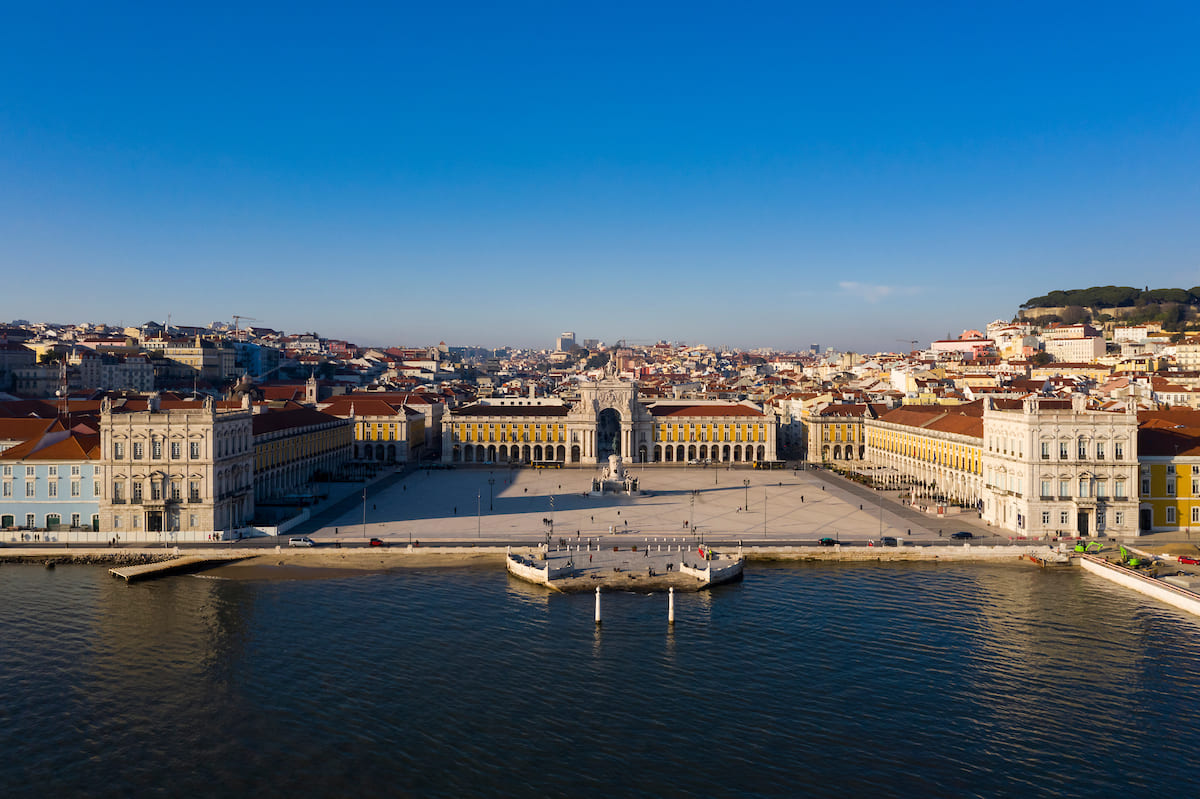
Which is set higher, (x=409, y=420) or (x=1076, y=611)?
(x=409, y=420)

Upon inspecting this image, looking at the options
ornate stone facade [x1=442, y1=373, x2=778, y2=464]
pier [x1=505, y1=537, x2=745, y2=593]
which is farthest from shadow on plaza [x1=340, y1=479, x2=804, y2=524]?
ornate stone facade [x1=442, y1=373, x2=778, y2=464]

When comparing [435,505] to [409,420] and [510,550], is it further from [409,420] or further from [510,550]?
[409,420]

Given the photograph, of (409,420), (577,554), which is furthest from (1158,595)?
(409,420)

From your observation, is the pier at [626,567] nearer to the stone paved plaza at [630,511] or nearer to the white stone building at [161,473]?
the stone paved plaza at [630,511]

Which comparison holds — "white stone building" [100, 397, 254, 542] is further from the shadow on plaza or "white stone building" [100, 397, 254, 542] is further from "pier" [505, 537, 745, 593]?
"pier" [505, 537, 745, 593]

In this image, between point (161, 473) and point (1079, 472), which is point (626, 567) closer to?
point (161, 473)

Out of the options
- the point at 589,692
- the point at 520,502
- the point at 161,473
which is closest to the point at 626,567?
the point at 589,692
